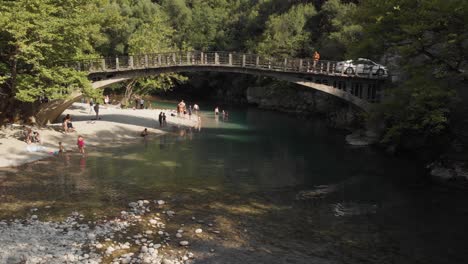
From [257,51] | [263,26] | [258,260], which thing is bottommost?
[258,260]

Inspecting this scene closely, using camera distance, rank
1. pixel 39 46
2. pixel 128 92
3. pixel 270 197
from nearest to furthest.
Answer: pixel 270 197 → pixel 39 46 → pixel 128 92

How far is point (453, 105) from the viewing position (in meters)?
29.8

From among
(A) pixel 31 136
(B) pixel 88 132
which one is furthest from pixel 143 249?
(B) pixel 88 132

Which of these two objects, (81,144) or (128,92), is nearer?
(81,144)

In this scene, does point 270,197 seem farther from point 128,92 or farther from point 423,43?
point 128,92

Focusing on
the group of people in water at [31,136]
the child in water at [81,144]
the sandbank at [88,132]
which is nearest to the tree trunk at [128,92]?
the sandbank at [88,132]

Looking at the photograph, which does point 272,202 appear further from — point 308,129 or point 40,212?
point 308,129

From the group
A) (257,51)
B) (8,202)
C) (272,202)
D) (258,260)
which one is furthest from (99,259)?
(257,51)

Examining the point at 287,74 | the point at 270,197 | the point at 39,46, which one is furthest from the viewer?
the point at 287,74

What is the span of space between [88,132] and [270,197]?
22.8 m

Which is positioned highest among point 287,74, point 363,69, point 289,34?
point 289,34

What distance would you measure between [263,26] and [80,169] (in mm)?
57816

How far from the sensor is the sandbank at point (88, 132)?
30.7m

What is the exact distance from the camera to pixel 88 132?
3975cm
